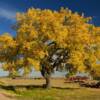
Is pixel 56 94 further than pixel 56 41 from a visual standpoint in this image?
No

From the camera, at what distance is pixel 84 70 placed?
57.6 metres

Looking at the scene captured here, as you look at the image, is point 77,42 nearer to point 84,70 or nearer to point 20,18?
point 84,70

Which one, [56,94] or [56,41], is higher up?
[56,41]

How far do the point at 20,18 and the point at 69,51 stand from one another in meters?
9.05

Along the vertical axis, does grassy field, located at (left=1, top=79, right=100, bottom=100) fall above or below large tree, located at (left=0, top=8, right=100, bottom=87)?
below

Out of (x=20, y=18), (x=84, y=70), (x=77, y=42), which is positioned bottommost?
(x=84, y=70)

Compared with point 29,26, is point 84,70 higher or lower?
lower

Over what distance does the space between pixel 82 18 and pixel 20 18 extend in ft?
32.1

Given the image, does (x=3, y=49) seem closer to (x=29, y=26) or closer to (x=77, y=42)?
(x=29, y=26)

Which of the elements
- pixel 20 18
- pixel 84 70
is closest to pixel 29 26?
pixel 20 18

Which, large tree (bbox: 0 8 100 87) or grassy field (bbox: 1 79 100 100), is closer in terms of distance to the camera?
grassy field (bbox: 1 79 100 100)

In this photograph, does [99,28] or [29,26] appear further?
[99,28]

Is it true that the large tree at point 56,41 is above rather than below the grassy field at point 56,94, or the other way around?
above

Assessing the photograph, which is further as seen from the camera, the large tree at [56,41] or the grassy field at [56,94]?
the large tree at [56,41]
